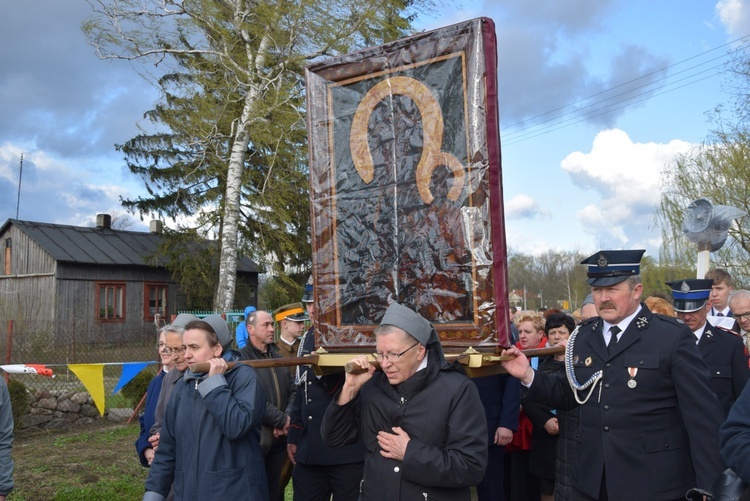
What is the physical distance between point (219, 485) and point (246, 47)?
62.4ft

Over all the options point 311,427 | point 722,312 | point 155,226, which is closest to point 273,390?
point 311,427

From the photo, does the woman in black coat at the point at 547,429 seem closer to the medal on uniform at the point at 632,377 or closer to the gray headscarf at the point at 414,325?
the medal on uniform at the point at 632,377

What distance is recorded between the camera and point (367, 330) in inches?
155

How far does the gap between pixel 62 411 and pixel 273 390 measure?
800 centimetres

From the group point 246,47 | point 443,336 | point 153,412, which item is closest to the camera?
point 443,336

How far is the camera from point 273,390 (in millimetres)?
5410

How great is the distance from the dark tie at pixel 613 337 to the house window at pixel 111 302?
2724cm

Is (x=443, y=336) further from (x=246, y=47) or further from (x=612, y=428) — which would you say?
(x=246, y=47)

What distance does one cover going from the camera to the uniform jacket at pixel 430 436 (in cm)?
312

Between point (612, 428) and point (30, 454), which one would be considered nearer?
point (612, 428)

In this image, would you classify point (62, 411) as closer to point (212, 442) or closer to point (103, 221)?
point (212, 442)

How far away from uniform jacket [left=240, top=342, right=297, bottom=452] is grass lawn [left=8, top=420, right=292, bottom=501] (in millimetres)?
2261

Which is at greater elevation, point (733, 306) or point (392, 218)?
point (392, 218)

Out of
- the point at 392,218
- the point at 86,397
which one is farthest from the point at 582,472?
the point at 86,397
